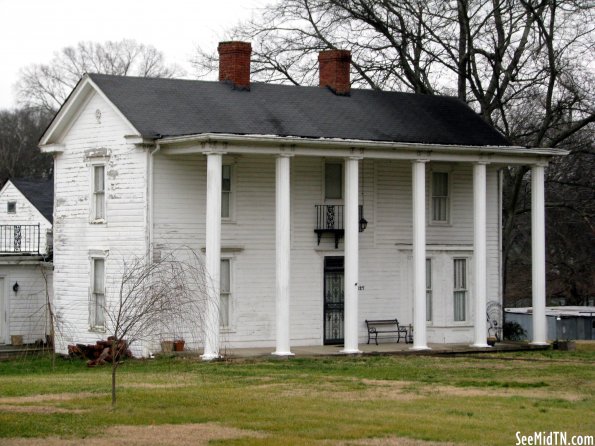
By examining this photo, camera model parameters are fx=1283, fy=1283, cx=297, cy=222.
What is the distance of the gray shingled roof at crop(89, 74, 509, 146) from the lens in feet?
109

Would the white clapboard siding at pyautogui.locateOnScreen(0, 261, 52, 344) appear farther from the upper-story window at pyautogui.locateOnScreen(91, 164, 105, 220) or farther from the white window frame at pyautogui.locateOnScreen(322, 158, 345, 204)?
the white window frame at pyautogui.locateOnScreen(322, 158, 345, 204)

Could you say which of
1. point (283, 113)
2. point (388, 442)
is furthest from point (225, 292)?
point (388, 442)

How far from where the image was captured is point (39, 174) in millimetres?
83625

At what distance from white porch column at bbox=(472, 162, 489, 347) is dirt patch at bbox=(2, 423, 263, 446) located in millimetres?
16263

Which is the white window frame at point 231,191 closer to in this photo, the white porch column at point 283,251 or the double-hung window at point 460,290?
the white porch column at point 283,251

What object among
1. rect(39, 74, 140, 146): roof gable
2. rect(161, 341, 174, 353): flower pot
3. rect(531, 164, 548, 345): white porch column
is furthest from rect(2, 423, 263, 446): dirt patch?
rect(531, 164, 548, 345): white porch column

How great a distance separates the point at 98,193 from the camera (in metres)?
34.7

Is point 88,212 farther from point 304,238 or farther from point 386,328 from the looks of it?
point 386,328

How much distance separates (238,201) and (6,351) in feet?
28.3

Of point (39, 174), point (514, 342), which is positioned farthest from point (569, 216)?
point (39, 174)

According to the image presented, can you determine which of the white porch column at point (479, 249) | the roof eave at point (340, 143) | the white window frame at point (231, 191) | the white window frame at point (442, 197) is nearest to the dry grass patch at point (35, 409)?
the roof eave at point (340, 143)

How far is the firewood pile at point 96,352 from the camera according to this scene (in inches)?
1255

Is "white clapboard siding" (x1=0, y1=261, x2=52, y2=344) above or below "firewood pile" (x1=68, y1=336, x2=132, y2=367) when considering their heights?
above

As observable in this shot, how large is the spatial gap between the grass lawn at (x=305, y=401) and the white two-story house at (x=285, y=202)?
10.2 feet
